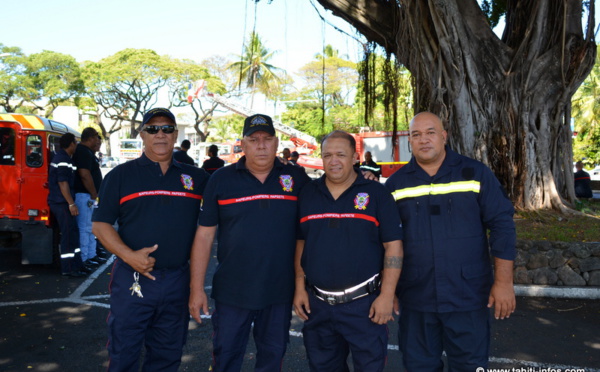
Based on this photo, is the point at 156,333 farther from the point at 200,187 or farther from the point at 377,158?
the point at 377,158

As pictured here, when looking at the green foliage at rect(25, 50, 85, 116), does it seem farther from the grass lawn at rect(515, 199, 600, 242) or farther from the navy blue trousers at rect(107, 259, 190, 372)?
the navy blue trousers at rect(107, 259, 190, 372)

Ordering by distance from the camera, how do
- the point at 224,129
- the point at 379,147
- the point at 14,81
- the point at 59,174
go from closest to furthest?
the point at 59,174, the point at 379,147, the point at 14,81, the point at 224,129

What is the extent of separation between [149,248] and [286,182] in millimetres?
912

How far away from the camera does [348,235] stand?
274 cm

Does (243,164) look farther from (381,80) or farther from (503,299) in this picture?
(381,80)

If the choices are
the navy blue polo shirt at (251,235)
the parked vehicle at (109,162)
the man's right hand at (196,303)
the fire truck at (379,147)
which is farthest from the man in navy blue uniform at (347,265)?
the parked vehicle at (109,162)

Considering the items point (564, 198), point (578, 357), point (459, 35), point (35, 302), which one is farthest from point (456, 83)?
point (35, 302)

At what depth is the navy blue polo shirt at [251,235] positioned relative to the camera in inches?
111

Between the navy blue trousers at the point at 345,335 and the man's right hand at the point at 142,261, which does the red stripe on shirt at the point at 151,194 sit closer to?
the man's right hand at the point at 142,261

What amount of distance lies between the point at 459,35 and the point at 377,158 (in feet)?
69.9

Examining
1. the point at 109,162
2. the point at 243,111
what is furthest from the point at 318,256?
the point at 109,162

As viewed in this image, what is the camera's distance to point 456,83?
7.64 m

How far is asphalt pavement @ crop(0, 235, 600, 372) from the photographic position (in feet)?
12.4

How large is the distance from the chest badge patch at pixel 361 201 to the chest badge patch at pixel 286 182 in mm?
425
